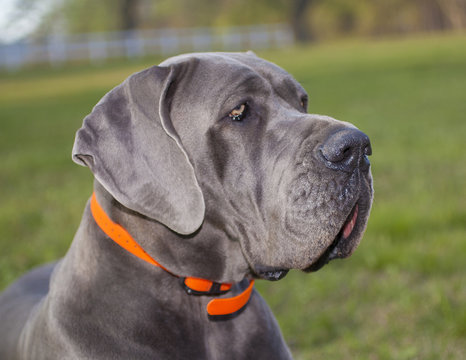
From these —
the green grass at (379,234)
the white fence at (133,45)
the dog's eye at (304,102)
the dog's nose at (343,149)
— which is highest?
the dog's nose at (343,149)

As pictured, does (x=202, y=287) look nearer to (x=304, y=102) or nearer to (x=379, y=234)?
(x=304, y=102)

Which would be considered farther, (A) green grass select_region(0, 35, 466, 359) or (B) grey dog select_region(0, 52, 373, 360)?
(A) green grass select_region(0, 35, 466, 359)

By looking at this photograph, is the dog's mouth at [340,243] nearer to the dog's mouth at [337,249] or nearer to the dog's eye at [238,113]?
the dog's mouth at [337,249]

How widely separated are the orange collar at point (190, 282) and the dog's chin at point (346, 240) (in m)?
0.36

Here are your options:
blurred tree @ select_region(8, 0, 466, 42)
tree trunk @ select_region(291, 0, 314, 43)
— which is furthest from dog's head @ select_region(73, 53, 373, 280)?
blurred tree @ select_region(8, 0, 466, 42)

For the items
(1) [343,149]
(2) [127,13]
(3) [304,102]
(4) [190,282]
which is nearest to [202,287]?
(4) [190,282]

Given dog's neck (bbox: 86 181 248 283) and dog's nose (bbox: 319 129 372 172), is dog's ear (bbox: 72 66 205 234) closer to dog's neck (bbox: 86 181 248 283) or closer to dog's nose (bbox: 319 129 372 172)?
dog's neck (bbox: 86 181 248 283)

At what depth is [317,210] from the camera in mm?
2541

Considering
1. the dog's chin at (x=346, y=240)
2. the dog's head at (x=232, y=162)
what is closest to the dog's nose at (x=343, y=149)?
the dog's head at (x=232, y=162)

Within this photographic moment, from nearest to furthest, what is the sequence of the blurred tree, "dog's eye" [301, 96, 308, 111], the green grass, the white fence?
"dog's eye" [301, 96, 308, 111] → the green grass → the white fence → the blurred tree

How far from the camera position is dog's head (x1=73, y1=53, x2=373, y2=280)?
254cm

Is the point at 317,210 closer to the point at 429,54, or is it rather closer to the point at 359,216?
the point at 359,216

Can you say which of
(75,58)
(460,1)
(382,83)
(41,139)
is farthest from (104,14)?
(41,139)

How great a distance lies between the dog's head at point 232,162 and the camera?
8.32 ft
